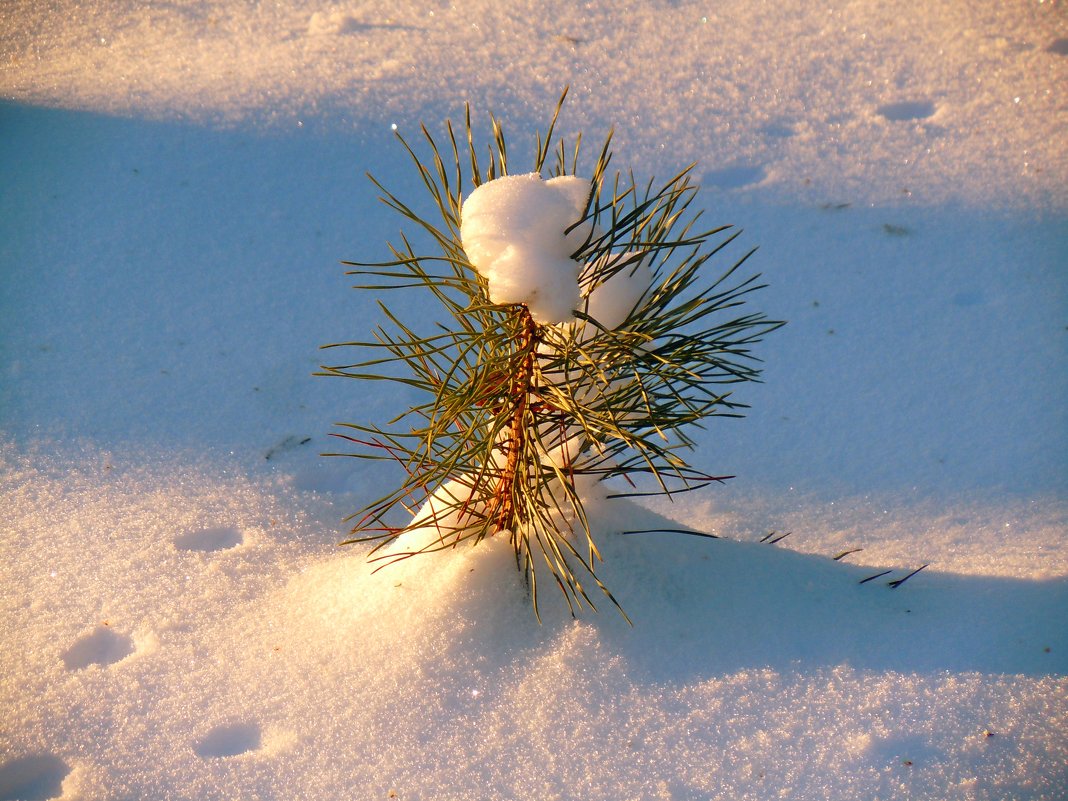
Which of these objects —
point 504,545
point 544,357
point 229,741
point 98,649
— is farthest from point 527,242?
point 98,649

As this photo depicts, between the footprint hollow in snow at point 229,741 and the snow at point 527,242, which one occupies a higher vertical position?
the snow at point 527,242

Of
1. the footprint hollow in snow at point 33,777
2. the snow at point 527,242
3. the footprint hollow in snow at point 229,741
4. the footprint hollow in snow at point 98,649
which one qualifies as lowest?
the footprint hollow in snow at point 229,741

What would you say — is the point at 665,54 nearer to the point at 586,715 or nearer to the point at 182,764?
the point at 586,715

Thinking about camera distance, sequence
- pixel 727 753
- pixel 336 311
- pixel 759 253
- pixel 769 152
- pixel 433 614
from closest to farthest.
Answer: pixel 727 753 → pixel 433 614 → pixel 336 311 → pixel 759 253 → pixel 769 152

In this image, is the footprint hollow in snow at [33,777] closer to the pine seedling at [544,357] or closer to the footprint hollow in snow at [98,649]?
the footprint hollow in snow at [98,649]

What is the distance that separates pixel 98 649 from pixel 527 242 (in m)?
0.93

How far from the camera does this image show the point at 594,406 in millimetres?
1181

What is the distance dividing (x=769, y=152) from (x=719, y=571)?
1.44 metres

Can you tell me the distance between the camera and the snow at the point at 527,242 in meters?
0.96

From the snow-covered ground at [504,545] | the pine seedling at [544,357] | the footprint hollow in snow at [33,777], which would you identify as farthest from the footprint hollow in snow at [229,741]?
the pine seedling at [544,357]

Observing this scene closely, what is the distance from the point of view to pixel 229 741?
3.78ft

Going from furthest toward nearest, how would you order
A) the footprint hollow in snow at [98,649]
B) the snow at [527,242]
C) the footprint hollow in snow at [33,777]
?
the footprint hollow in snow at [98,649] < the footprint hollow in snow at [33,777] < the snow at [527,242]

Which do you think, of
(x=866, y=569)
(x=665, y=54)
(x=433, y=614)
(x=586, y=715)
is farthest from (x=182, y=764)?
(x=665, y=54)

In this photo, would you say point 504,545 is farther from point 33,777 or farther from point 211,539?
point 33,777
